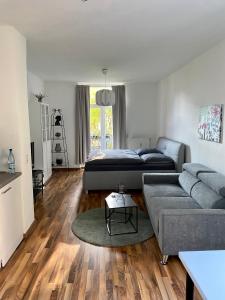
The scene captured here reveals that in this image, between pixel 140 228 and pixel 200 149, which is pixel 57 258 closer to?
pixel 140 228

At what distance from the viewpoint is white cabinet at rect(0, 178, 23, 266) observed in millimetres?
2518

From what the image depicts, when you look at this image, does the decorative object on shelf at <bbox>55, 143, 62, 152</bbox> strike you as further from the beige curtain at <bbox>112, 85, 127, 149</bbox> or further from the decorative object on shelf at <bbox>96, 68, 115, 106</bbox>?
the decorative object on shelf at <bbox>96, 68, 115, 106</bbox>

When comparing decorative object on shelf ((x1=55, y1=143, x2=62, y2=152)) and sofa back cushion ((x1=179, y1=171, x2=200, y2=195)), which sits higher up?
decorative object on shelf ((x1=55, y1=143, x2=62, y2=152))

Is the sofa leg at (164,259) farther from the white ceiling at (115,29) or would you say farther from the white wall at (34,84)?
the white wall at (34,84)

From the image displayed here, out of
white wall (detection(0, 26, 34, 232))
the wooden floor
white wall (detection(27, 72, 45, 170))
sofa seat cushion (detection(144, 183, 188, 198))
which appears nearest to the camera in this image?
the wooden floor

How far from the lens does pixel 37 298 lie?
6.91ft

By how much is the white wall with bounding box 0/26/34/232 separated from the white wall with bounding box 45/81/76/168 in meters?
4.12

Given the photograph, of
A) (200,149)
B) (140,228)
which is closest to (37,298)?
(140,228)

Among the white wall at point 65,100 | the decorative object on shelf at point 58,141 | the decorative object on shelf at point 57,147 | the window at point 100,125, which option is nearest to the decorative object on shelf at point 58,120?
the decorative object on shelf at point 58,141

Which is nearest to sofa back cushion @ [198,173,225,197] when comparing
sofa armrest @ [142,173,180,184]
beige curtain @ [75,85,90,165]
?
sofa armrest @ [142,173,180,184]

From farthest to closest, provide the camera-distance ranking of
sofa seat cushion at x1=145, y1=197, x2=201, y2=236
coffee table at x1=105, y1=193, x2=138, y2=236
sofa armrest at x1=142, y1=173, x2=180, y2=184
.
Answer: sofa armrest at x1=142, y1=173, x2=180, y2=184 → coffee table at x1=105, y1=193, x2=138, y2=236 → sofa seat cushion at x1=145, y1=197, x2=201, y2=236

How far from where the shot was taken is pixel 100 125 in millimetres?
7652

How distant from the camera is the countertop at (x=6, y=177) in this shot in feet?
8.32

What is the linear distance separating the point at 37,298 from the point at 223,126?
2.92 meters
